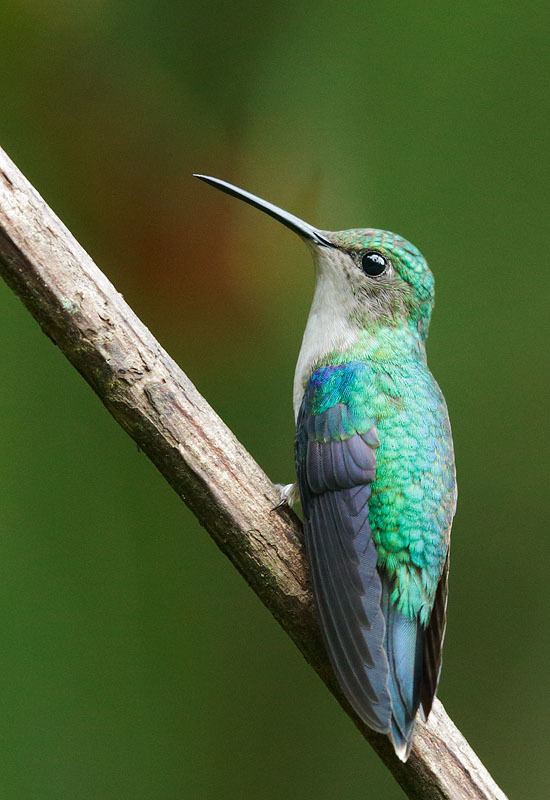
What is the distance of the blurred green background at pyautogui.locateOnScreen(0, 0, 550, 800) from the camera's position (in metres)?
3.77

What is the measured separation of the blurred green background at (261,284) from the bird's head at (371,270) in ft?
4.14

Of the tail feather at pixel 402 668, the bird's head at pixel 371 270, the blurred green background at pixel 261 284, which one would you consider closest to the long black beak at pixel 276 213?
the bird's head at pixel 371 270

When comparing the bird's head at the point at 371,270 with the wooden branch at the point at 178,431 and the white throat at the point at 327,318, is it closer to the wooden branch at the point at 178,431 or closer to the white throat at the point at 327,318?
the white throat at the point at 327,318

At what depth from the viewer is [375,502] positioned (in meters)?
2.08

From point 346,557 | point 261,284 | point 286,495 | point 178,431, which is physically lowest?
point 346,557

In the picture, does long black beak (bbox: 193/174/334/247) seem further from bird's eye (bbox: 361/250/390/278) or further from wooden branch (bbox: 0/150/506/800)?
wooden branch (bbox: 0/150/506/800)

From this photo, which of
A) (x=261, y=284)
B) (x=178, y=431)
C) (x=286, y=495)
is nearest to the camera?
(x=178, y=431)

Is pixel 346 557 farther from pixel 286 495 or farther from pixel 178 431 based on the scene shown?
pixel 178 431

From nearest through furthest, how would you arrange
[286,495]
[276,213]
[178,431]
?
[178,431] → [286,495] → [276,213]

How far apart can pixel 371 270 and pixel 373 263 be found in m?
0.02

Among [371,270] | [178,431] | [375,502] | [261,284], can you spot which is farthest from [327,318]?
[261,284]

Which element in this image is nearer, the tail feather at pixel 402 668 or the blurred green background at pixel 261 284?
the tail feather at pixel 402 668

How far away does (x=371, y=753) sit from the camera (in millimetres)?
3807

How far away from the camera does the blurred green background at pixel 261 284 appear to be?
12.4ft
